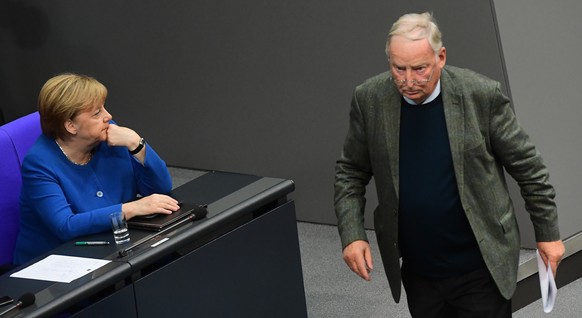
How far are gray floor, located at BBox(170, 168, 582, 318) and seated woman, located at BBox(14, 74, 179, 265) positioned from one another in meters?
1.22

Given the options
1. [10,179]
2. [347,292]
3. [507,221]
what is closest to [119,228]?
[10,179]

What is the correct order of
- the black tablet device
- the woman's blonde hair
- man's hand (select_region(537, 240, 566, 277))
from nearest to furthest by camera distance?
man's hand (select_region(537, 240, 566, 277)), the black tablet device, the woman's blonde hair

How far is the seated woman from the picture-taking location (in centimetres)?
393

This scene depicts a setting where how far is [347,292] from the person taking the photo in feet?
17.0

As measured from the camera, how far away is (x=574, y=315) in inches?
187

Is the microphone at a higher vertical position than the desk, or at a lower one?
higher

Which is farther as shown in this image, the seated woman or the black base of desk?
the seated woman

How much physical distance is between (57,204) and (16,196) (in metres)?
0.45

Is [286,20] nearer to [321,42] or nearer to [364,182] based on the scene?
[321,42]

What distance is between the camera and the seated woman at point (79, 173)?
3.93 metres

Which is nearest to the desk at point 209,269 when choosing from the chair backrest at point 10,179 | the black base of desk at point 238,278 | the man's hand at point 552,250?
the black base of desk at point 238,278

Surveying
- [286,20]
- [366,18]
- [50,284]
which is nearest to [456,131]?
[50,284]

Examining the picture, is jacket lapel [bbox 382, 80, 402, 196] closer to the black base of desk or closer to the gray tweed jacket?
the gray tweed jacket

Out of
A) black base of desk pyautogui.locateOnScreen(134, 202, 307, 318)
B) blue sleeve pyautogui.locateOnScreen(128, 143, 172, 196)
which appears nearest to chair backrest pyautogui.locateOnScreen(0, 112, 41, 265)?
blue sleeve pyautogui.locateOnScreen(128, 143, 172, 196)
